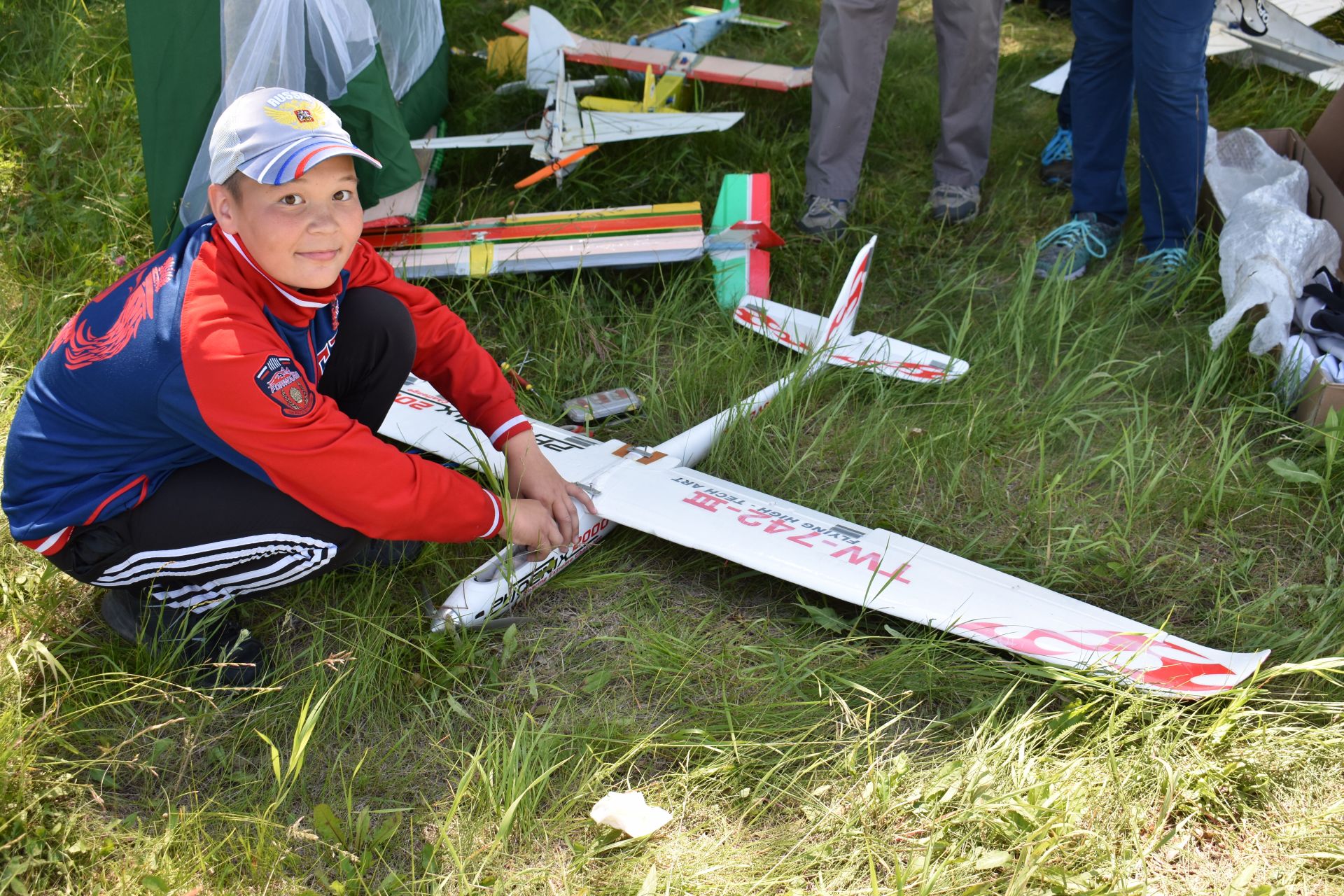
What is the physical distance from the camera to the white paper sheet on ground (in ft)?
18.3

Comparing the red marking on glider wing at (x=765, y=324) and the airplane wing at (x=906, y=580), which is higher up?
the red marking on glider wing at (x=765, y=324)

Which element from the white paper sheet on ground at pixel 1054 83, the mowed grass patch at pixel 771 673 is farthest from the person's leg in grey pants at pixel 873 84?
the white paper sheet on ground at pixel 1054 83

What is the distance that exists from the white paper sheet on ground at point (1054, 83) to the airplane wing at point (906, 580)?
13.1 ft

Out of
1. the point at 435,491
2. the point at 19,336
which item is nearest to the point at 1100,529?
the point at 435,491

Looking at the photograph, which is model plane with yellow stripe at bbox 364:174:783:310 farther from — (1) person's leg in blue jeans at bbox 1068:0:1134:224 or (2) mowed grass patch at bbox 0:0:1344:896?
(1) person's leg in blue jeans at bbox 1068:0:1134:224

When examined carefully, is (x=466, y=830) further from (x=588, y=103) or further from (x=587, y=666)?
(x=588, y=103)

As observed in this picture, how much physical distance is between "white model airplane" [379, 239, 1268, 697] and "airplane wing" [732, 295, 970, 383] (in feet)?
1.96

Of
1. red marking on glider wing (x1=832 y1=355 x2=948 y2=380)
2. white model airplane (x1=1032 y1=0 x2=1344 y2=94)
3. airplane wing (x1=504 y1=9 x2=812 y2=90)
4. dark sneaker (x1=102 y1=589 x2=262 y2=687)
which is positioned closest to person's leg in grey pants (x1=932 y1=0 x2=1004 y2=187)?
airplane wing (x1=504 y1=9 x2=812 y2=90)

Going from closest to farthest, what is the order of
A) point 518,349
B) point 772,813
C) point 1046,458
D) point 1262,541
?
Answer: point 772,813, point 1262,541, point 1046,458, point 518,349

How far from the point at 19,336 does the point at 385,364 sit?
1.82 m

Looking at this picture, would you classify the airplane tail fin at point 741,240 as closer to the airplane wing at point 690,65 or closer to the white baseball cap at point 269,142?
the airplane wing at point 690,65

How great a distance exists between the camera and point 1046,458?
10.8 ft

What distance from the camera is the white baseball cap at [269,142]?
6.37 feet

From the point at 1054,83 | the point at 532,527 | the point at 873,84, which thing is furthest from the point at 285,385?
the point at 1054,83
